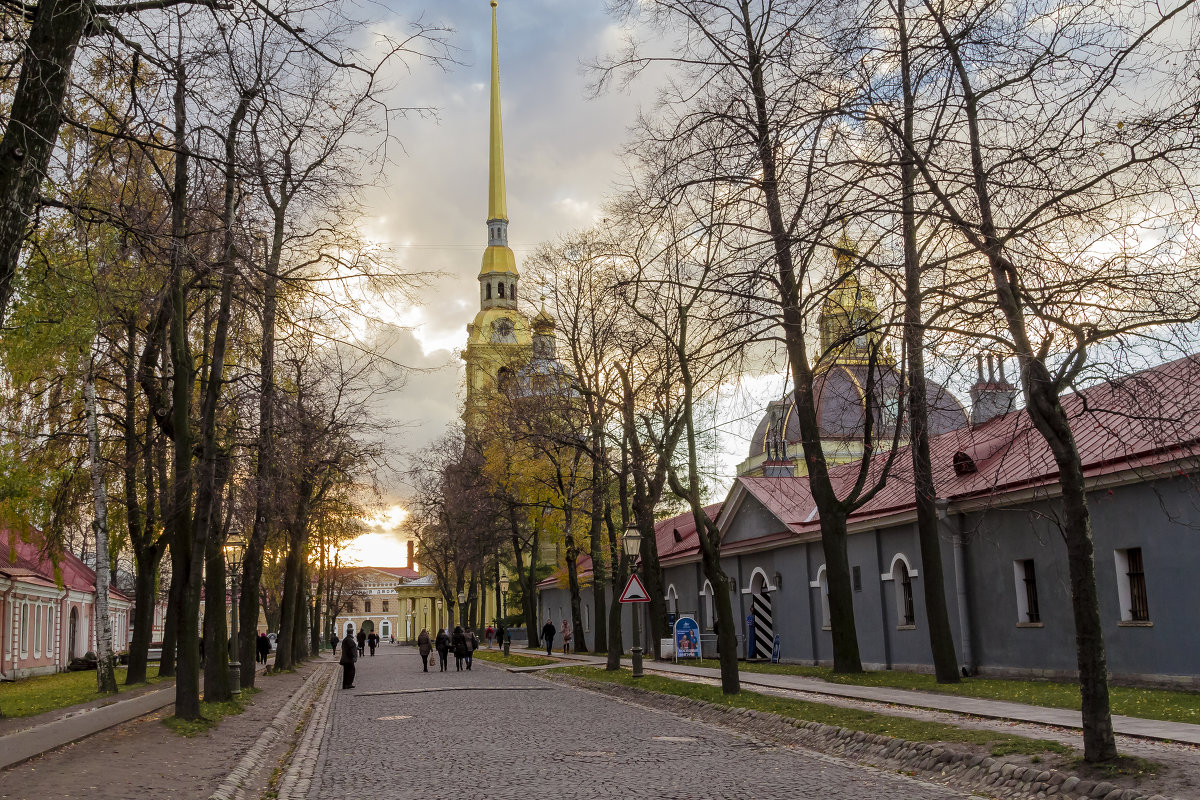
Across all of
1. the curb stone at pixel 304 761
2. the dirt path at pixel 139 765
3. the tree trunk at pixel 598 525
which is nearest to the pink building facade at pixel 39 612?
the curb stone at pixel 304 761

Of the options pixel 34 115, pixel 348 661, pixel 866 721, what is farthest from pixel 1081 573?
pixel 348 661

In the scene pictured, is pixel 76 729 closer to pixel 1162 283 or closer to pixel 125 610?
pixel 1162 283

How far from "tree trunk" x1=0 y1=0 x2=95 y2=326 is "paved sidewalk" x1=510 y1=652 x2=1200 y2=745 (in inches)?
411

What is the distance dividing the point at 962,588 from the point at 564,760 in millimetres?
14605

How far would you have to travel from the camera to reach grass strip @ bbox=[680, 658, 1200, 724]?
563 inches

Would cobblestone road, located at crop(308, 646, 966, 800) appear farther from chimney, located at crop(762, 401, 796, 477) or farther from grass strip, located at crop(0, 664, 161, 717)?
grass strip, located at crop(0, 664, 161, 717)

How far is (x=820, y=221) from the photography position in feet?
32.2

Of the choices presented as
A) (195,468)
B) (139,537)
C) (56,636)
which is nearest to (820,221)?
(195,468)

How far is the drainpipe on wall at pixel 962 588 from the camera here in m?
24.3

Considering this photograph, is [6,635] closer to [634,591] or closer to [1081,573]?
[634,591]

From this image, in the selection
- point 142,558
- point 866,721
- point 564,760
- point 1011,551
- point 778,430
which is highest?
point 778,430

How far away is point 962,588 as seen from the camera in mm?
24672

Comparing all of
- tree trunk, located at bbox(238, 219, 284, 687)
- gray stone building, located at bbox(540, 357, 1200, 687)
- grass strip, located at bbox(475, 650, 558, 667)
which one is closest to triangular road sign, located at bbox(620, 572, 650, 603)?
gray stone building, located at bbox(540, 357, 1200, 687)

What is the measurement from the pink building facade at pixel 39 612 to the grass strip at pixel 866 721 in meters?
17.3
